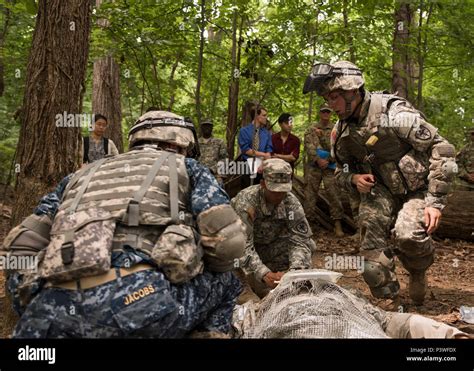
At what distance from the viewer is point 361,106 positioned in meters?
5.36

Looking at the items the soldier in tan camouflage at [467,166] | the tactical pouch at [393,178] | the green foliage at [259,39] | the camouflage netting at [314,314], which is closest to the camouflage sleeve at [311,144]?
the green foliage at [259,39]

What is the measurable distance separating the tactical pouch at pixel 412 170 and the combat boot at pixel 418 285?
92cm

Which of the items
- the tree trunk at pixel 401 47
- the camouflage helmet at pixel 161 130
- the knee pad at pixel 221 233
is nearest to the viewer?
the knee pad at pixel 221 233

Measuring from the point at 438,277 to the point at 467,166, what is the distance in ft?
16.4

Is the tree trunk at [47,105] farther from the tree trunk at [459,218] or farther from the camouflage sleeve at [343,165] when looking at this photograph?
the tree trunk at [459,218]

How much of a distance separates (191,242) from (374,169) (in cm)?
316

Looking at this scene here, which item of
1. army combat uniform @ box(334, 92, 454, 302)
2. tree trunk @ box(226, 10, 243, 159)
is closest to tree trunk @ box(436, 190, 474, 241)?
tree trunk @ box(226, 10, 243, 159)

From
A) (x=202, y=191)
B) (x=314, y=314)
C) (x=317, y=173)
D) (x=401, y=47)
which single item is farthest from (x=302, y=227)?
(x=401, y=47)

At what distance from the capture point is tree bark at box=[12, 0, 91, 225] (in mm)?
4289

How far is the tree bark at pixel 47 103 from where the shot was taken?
4.29 m

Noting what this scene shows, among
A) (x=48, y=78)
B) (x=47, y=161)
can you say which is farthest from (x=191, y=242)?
(x=48, y=78)

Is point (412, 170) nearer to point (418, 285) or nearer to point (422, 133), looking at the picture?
point (422, 133)
